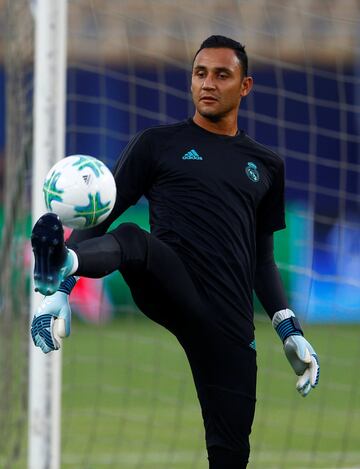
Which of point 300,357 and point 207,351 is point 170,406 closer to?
point 300,357

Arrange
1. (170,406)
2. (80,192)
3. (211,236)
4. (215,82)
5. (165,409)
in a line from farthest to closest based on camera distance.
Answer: (170,406) < (165,409) < (215,82) < (211,236) < (80,192)

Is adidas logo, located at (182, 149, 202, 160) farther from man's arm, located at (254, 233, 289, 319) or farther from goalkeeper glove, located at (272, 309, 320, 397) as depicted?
goalkeeper glove, located at (272, 309, 320, 397)

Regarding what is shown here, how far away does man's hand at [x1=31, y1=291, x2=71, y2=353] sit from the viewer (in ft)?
14.5

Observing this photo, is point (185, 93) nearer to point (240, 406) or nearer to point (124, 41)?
point (124, 41)

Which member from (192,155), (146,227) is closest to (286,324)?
(192,155)

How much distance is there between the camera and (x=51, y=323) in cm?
445

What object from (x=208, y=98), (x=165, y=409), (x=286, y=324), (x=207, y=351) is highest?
(x=208, y=98)

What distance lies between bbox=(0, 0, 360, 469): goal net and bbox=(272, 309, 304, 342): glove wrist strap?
2520 millimetres

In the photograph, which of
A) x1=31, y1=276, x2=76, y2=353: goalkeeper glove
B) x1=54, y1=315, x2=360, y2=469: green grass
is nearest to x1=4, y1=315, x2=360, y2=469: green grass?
x1=54, y1=315, x2=360, y2=469: green grass

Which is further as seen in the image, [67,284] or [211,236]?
[211,236]

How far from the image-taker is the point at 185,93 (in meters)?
13.3

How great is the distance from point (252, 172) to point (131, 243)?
838mm

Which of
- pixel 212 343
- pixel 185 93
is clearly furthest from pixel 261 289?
pixel 185 93

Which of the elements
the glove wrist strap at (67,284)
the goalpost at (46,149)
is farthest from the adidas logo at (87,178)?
the goalpost at (46,149)
